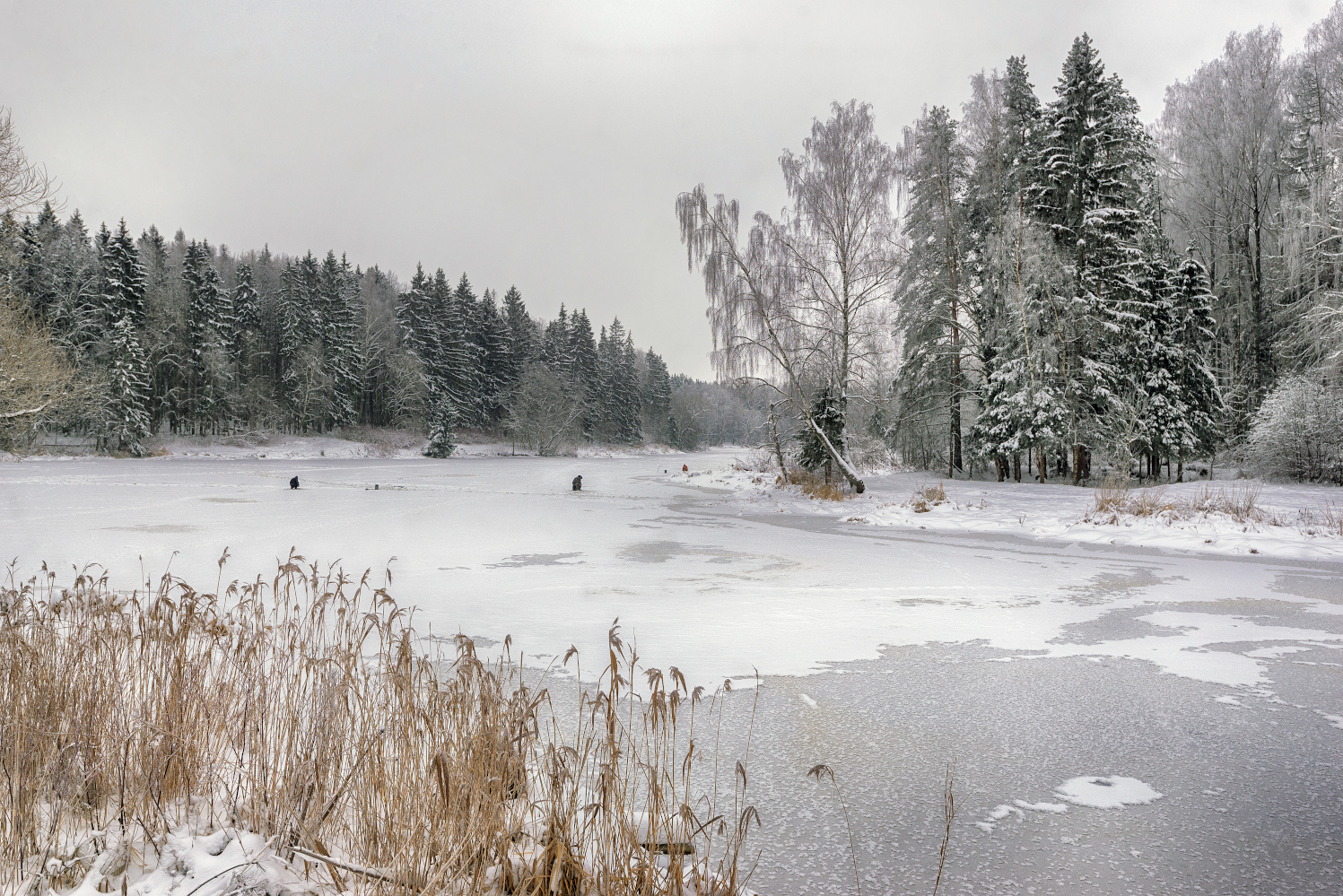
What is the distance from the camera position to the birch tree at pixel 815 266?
17.9m

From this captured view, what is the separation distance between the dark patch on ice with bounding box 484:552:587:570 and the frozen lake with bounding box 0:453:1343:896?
0.10 m

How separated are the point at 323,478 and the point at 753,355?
53.3ft

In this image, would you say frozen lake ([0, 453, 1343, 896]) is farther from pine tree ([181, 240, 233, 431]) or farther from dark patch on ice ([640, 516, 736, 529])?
pine tree ([181, 240, 233, 431])

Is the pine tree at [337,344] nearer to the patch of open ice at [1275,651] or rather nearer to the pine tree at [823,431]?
the pine tree at [823,431]

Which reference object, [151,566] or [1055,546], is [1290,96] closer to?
[1055,546]

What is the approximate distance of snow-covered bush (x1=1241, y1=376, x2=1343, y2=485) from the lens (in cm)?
1727

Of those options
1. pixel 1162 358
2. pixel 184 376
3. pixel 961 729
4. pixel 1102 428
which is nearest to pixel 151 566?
pixel 961 729

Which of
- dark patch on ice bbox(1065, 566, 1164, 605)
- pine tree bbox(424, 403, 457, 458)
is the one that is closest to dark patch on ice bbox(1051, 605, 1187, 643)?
dark patch on ice bbox(1065, 566, 1164, 605)

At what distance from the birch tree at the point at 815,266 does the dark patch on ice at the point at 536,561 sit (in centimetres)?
957

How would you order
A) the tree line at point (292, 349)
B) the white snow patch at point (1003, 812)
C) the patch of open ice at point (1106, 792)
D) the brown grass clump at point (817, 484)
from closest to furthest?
the white snow patch at point (1003, 812) < the patch of open ice at point (1106, 792) < the brown grass clump at point (817, 484) < the tree line at point (292, 349)

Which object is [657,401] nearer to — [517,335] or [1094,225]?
[517,335]

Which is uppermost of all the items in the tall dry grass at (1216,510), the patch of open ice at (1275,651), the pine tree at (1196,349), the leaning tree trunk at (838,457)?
the pine tree at (1196,349)

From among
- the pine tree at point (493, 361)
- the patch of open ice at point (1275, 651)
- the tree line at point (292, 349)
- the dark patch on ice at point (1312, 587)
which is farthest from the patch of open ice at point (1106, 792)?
the pine tree at point (493, 361)

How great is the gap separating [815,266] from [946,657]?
1441 centimetres
